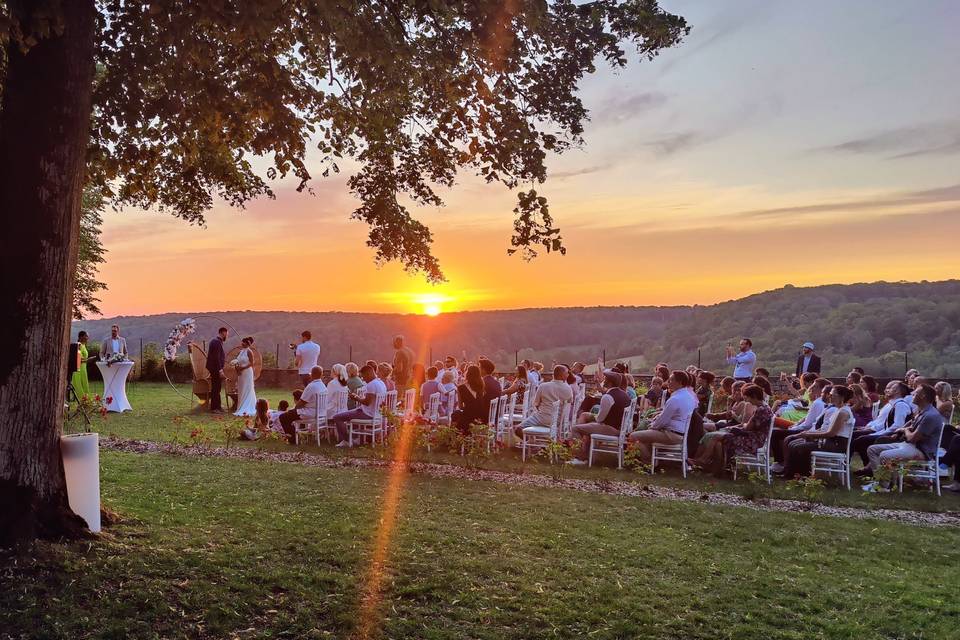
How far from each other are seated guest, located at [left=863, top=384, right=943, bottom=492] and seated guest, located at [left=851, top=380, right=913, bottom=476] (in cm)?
67

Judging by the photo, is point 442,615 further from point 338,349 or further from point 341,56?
point 338,349

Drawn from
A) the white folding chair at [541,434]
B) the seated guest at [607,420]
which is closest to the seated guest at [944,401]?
the seated guest at [607,420]

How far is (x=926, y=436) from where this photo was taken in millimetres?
9719

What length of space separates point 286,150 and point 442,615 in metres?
4.95

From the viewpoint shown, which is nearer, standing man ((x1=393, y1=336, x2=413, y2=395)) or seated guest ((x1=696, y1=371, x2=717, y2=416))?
seated guest ((x1=696, y1=371, x2=717, y2=416))

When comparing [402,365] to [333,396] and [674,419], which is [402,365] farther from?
[674,419]

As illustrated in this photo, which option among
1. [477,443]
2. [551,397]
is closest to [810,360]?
[551,397]

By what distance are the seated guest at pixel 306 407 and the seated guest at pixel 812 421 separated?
6.76 meters

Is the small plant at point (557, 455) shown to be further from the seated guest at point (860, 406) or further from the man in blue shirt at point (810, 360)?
the man in blue shirt at point (810, 360)

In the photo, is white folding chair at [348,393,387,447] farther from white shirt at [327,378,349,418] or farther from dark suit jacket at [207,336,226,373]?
dark suit jacket at [207,336,226,373]

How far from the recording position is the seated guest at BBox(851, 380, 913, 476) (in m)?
10.6

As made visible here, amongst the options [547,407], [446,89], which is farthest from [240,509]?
[547,407]

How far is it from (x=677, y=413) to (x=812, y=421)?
2.00m

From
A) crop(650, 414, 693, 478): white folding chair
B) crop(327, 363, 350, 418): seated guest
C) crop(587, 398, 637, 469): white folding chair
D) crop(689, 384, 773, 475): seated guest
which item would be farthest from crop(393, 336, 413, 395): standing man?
crop(689, 384, 773, 475): seated guest
